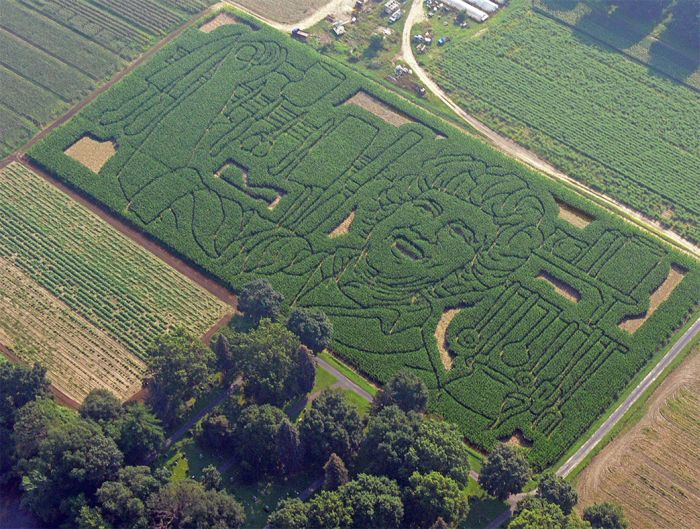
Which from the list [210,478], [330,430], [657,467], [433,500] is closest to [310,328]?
[330,430]

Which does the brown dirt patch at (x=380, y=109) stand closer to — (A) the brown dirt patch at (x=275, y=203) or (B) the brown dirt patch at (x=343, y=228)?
(B) the brown dirt patch at (x=343, y=228)

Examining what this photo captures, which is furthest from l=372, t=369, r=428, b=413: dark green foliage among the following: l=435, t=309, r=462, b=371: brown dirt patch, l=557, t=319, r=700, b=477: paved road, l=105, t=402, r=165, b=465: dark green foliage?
l=105, t=402, r=165, b=465: dark green foliage

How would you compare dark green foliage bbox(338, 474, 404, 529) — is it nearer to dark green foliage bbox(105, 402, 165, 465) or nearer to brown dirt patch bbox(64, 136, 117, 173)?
dark green foliage bbox(105, 402, 165, 465)

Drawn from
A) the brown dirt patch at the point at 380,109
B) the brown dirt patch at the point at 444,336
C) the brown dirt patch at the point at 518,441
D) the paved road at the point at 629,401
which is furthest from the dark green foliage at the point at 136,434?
the brown dirt patch at the point at 380,109

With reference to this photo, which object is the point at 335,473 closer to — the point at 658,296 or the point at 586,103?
the point at 658,296

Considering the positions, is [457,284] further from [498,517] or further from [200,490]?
[200,490]

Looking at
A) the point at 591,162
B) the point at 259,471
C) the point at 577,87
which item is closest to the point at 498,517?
the point at 259,471
